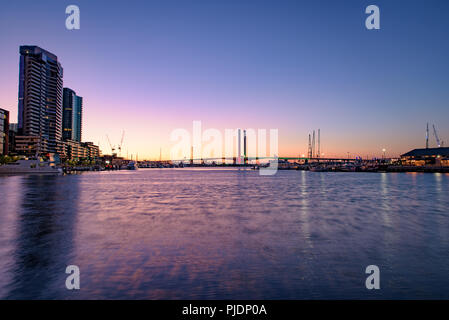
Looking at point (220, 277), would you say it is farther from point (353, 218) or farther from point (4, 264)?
point (353, 218)

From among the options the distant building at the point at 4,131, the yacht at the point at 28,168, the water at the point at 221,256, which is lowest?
the water at the point at 221,256

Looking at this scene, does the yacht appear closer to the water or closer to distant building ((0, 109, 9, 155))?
distant building ((0, 109, 9, 155))

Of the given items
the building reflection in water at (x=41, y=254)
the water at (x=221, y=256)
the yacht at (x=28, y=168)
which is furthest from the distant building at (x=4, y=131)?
the water at (x=221, y=256)

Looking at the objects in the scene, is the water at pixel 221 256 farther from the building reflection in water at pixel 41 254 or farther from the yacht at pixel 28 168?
the yacht at pixel 28 168

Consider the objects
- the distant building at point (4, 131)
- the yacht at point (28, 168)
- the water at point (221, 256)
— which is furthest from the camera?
the distant building at point (4, 131)

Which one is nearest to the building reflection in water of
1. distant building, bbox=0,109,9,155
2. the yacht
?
the yacht

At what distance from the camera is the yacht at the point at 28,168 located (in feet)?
397

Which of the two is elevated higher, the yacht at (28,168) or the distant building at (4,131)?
the distant building at (4,131)

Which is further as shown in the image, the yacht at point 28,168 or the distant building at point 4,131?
the distant building at point 4,131

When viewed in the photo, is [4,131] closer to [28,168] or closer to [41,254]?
[28,168]
